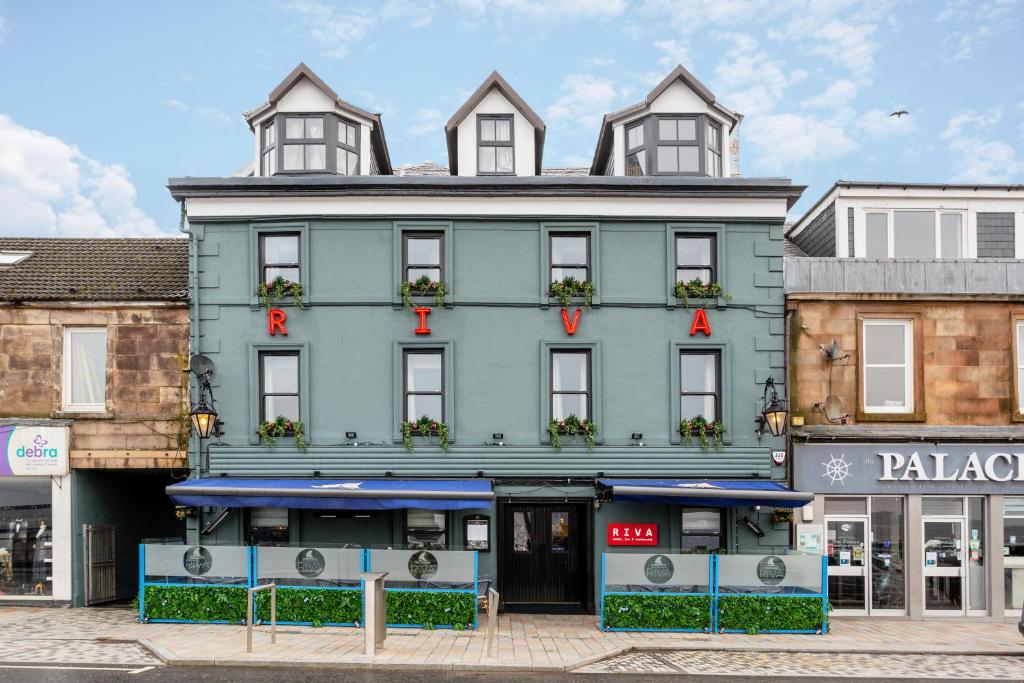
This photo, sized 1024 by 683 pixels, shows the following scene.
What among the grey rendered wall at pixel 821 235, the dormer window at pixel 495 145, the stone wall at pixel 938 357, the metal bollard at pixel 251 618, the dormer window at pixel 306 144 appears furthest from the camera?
the grey rendered wall at pixel 821 235

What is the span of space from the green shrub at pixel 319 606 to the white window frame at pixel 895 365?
10.6 meters

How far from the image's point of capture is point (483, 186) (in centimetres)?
1698

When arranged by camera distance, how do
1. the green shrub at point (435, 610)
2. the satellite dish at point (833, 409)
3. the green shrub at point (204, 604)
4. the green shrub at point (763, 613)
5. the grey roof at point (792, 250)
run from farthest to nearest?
the grey roof at point (792, 250), the satellite dish at point (833, 409), the green shrub at point (204, 604), the green shrub at point (763, 613), the green shrub at point (435, 610)

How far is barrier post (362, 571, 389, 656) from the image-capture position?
506 inches

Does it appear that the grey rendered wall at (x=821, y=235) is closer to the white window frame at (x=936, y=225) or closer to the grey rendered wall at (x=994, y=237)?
the white window frame at (x=936, y=225)

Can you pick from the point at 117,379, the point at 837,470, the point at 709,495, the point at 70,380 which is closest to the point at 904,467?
the point at 837,470

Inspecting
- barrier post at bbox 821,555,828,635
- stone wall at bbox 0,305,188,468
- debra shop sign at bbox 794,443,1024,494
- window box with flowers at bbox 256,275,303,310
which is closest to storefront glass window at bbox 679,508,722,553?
debra shop sign at bbox 794,443,1024,494

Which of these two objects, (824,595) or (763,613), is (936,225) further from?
(763,613)

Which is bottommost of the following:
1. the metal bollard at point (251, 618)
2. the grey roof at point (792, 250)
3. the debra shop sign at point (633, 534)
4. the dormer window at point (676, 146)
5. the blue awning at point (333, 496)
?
the metal bollard at point (251, 618)

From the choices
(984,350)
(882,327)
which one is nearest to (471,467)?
(882,327)

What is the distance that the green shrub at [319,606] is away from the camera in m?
15.0

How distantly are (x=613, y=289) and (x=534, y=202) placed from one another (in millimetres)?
2339

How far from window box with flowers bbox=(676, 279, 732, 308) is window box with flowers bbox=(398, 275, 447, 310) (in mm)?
4660

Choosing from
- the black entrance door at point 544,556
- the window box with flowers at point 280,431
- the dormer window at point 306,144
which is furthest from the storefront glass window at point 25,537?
the black entrance door at point 544,556
